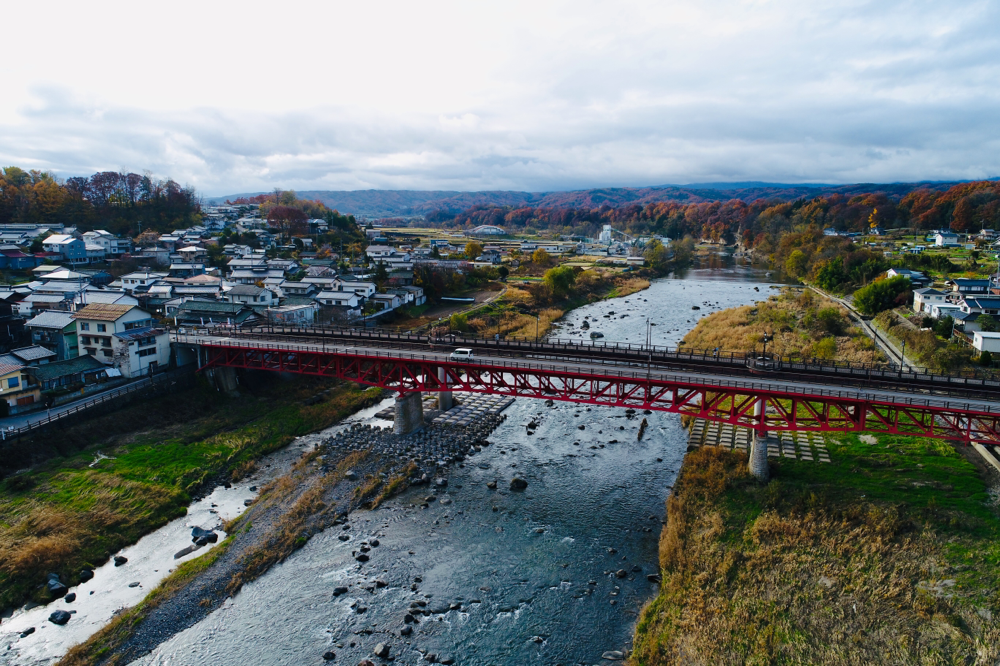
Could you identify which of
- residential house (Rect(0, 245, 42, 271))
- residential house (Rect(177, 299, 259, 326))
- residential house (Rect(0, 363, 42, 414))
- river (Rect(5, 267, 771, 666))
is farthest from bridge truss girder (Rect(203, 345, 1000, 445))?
residential house (Rect(0, 245, 42, 271))

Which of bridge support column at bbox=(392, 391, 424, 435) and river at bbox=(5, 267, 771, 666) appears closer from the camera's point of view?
river at bbox=(5, 267, 771, 666)

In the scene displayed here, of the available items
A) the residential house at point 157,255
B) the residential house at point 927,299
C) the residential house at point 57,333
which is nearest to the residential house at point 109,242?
the residential house at point 157,255

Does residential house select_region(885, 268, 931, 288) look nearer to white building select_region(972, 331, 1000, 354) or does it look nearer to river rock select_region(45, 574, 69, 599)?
white building select_region(972, 331, 1000, 354)

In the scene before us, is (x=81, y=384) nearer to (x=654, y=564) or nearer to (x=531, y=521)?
(x=531, y=521)

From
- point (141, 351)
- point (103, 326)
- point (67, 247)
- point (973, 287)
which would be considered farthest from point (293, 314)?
point (973, 287)

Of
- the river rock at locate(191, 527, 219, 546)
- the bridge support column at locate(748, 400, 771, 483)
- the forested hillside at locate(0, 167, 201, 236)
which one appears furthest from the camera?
the forested hillside at locate(0, 167, 201, 236)

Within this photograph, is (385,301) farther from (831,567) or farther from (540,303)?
(831,567)

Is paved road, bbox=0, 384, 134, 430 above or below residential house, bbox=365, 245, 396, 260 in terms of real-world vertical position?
below
